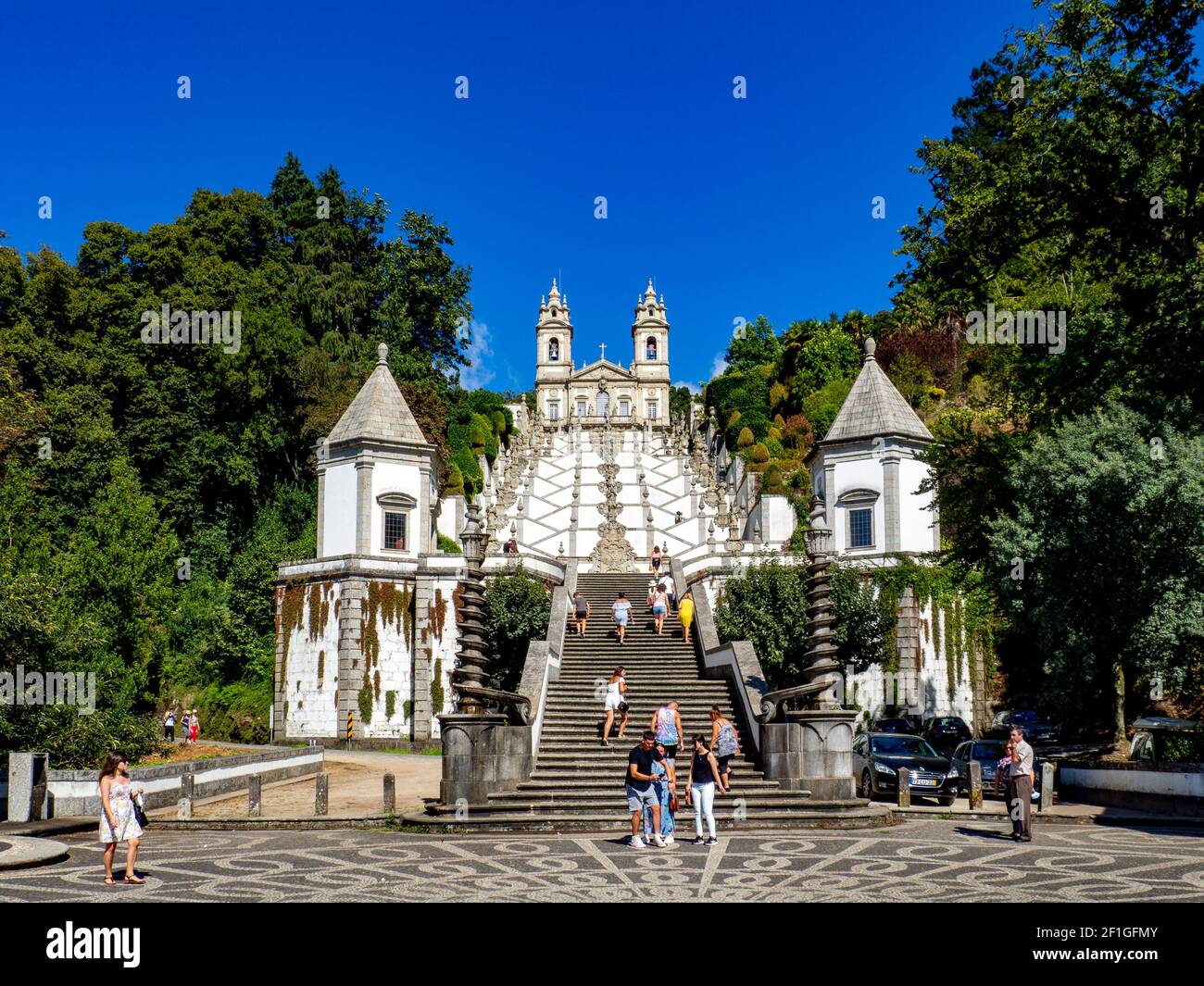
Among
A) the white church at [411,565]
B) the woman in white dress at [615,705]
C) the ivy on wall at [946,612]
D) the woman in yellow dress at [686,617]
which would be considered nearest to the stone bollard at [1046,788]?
the woman in white dress at [615,705]

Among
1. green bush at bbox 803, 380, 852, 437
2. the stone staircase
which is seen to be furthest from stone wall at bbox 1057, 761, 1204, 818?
green bush at bbox 803, 380, 852, 437

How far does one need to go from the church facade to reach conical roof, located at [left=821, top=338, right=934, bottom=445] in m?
84.7

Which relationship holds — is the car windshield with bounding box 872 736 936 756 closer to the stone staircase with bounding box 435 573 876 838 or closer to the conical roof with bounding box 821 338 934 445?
the stone staircase with bounding box 435 573 876 838

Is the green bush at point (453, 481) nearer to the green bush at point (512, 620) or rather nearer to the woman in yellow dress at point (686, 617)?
the green bush at point (512, 620)

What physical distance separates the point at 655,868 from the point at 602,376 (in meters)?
120

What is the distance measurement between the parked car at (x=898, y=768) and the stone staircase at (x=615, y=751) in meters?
3.03

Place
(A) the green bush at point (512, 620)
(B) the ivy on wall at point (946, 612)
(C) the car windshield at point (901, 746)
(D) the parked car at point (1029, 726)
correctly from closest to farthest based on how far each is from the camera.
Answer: (C) the car windshield at point (901, 746)
(D) the parked car at point (1029, 726)
(A) the green bush at point (512, 620)
(B) the ivy on wall at point (946, 612)

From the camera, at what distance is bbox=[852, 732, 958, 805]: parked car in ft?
73.9

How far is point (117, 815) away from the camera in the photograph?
1305 cm

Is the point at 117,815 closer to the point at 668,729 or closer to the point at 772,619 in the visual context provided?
the point at 668,729

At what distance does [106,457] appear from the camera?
148 ft

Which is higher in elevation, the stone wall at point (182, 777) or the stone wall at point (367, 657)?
the stone wall at point (367, 657)

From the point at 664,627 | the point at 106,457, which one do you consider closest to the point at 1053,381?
the point at 664,627

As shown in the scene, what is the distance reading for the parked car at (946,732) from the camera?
32031mm
